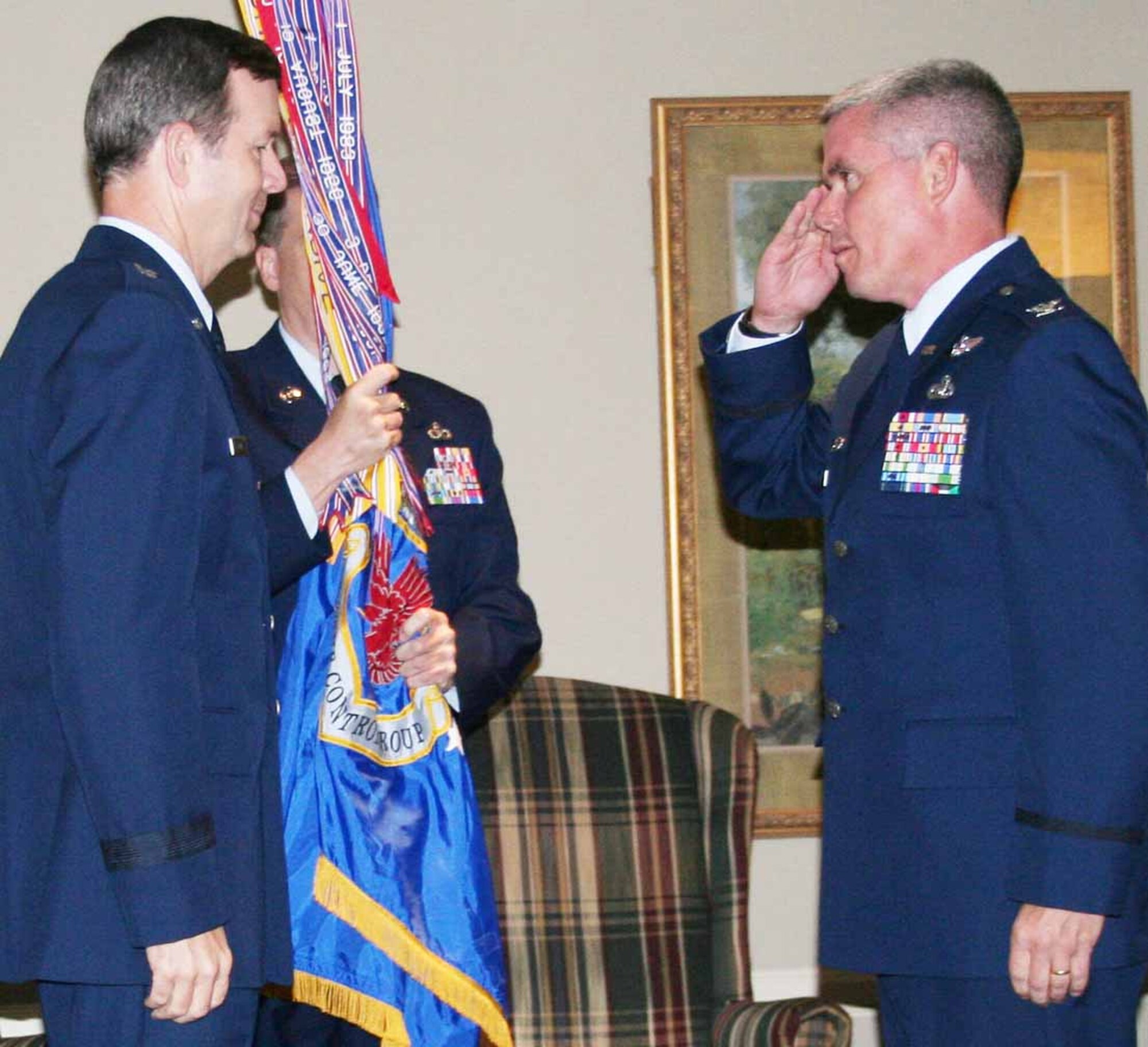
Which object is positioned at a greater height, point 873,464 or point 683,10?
point 683,10

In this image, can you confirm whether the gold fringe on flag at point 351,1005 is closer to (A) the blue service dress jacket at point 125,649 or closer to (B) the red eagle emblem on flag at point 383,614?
(B) the red eagle emblem on flag at point 383,614

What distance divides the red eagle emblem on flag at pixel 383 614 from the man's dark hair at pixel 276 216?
2.06ft

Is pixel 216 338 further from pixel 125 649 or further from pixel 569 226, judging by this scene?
pixel 569 226

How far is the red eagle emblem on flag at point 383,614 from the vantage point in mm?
2496

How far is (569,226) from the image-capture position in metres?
3.54

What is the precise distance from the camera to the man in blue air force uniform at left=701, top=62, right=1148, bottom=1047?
6.45 feet

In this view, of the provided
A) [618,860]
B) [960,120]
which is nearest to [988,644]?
[960,120]

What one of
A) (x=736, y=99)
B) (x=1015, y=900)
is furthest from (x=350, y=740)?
(x=736, y=99)

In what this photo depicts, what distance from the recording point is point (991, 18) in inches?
142

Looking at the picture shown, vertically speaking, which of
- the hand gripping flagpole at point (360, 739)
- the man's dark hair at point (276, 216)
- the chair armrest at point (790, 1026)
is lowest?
the chair armrest at point (790, 1026)

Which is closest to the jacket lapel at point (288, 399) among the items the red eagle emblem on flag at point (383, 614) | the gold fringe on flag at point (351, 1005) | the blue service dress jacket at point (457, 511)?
the blue service dress jacket at point (457, 511)

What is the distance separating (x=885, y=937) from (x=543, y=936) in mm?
1026

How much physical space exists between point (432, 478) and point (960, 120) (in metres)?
1.01

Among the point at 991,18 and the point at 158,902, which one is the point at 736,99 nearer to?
the point at 991,18
